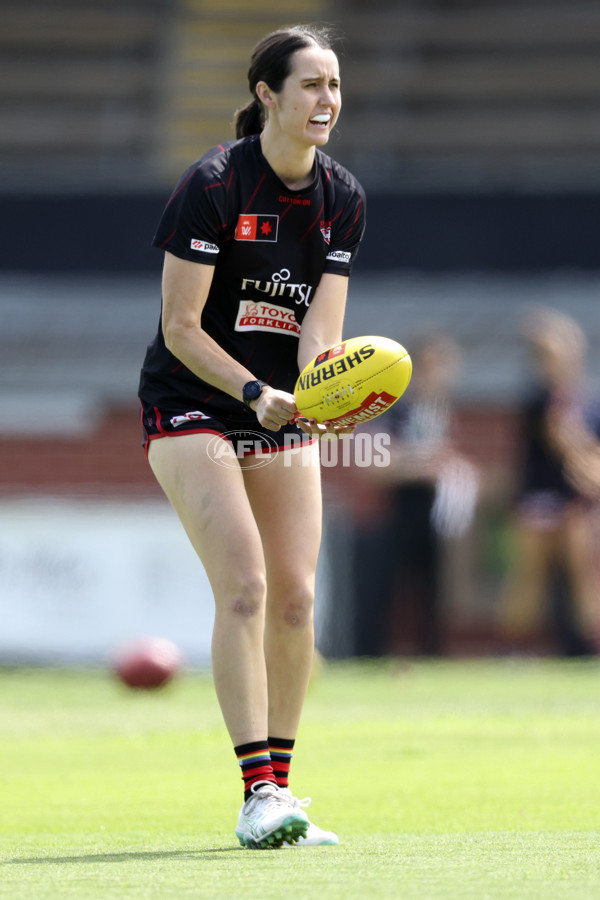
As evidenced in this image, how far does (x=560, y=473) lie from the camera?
461 inches

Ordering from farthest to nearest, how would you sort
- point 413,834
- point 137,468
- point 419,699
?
point 137,468
point 419,699
point 413,834

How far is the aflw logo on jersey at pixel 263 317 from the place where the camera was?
15.2 ft

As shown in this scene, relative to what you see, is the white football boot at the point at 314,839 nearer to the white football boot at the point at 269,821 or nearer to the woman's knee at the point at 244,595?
the white football boot at the point at 269,821

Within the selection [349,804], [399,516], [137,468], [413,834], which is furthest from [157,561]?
[413,834]

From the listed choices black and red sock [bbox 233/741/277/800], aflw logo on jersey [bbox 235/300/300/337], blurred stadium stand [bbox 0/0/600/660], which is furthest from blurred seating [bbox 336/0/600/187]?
black and red sock [bbox 233/741/277/800]

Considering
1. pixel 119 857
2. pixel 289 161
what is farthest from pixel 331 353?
pixel 119 857

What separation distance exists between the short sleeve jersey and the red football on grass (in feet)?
18.3

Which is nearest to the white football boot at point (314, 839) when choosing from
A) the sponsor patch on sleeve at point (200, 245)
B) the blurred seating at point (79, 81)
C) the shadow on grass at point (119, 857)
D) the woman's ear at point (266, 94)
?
the shadow on grass at point (119, 857)

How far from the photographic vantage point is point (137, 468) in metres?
15.1

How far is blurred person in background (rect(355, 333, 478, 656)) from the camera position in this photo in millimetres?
11836

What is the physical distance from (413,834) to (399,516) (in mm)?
7877

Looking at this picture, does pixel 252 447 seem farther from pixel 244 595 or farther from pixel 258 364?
pixel 244 595

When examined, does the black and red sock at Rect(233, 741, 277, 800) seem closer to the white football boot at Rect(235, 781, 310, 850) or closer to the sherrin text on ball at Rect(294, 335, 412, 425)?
the white football boot at Rect(235, 781, 310, 850)

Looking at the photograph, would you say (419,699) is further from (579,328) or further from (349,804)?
(579,328)
